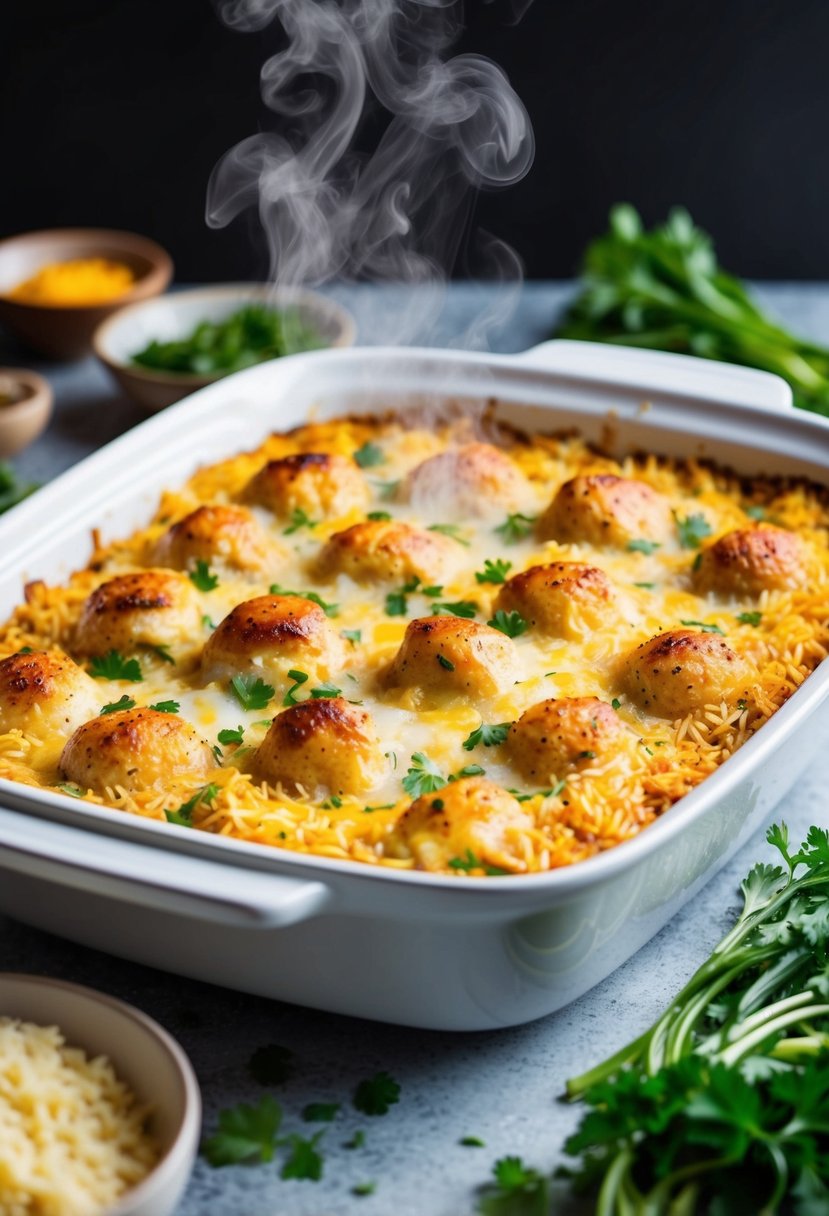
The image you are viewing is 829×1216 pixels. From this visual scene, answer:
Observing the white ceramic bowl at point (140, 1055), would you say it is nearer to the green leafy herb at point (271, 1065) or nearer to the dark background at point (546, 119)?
the green leafy herb at point (271, 1065)

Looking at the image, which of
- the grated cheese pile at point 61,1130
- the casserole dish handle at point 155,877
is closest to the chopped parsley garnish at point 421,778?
the casserole dish handle at point 155,877

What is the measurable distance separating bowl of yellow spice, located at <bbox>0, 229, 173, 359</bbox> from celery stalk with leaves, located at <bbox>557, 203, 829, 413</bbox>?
70.2 inches

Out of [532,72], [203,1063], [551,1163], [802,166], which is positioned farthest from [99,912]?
[802,166]

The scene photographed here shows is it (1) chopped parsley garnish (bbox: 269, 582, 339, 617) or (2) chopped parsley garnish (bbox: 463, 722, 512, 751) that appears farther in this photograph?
(1) chopped parsley garnish (bbox: 269, 582, 339, 617)

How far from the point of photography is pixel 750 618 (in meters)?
3.60

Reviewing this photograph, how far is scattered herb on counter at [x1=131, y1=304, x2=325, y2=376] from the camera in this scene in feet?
17.7

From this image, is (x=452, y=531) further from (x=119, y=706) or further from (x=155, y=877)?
(x=155, y=877)

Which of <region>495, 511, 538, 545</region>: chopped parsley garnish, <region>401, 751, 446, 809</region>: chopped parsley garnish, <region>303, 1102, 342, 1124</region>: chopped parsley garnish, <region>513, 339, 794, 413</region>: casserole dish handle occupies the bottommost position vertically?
<region>303, 1102, 342, 1124</region>: chopped parsley garnish

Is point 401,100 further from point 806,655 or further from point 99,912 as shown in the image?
point 99,912

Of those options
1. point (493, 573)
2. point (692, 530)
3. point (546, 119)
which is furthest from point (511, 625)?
point (546, 119)

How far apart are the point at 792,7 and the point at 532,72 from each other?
47.6 inches

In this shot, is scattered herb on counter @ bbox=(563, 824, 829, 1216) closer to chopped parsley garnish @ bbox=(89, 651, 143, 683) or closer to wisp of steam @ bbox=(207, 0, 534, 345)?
chopped parsley garnish @ bbox=(89, 651, 143, 683)

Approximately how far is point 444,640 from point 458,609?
39 centimetres

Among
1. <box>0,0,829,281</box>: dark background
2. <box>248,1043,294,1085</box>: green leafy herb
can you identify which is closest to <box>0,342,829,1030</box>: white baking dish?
<box>248,1043,294,1085</box>: green leafy herb
